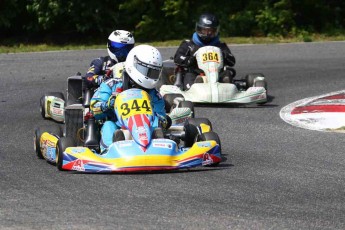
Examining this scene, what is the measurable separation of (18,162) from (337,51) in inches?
455

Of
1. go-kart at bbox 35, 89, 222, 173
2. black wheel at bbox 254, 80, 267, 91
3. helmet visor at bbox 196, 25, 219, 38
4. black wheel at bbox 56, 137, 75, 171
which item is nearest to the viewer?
go-kart at bbox 35, 89, 222, 173

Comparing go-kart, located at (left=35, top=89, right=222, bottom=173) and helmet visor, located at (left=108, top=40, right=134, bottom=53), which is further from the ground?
helmet visor, located at (left=108, top=40, right=134, bottom=53)

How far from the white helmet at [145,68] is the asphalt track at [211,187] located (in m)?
1.00

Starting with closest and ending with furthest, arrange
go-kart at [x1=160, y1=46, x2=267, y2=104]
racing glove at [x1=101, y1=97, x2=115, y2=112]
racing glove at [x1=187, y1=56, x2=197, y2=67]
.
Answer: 1. racing glove at [x1=101, y1=97, x2=115, y2=112]
2. go-kart at [x1=160, y1=46, x2=267, y2=104]
3. racing glove at [x1=187, y1=56, x2=197, y2=67]

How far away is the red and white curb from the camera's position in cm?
1128

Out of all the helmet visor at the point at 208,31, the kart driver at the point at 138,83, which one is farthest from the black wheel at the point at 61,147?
the helmet visor at the point at 208,31

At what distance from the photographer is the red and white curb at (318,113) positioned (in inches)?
444

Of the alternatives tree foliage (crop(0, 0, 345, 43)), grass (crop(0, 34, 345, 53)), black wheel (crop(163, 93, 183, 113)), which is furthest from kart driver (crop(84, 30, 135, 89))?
tree foliage (crop(0, 0, 345, 43))

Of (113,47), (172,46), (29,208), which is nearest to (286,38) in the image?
(172,46)

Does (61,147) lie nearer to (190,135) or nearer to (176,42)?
(190,135)

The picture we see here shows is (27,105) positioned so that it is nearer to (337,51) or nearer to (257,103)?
(257,103)

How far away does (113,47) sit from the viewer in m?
11.9

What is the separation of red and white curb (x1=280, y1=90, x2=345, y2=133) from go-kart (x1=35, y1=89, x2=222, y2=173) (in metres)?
2.23

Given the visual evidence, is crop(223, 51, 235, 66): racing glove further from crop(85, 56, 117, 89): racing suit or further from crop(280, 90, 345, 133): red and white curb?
crop(85, 56, 117, 89): racing suit
